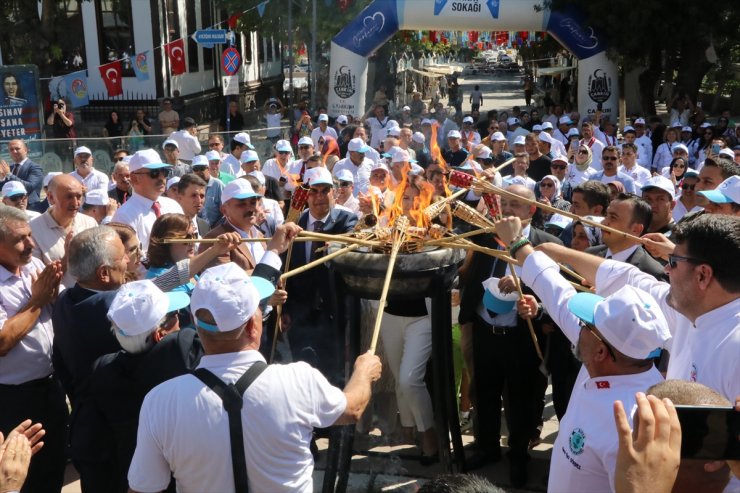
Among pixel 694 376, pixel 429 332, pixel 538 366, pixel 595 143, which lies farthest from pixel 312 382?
pixel 595 143

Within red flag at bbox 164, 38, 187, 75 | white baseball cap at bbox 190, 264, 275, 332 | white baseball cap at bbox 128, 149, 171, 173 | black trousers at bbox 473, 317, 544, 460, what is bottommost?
black trousers at bbox 473, 317, 544, 460

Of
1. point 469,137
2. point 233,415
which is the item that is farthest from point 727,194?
point 469,137

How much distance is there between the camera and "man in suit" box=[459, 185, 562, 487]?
5.13 m

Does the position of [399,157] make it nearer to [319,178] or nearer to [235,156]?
[235,156]

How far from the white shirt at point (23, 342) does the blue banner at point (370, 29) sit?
16037 mm

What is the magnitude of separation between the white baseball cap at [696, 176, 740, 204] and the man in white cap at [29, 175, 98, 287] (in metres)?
4.16

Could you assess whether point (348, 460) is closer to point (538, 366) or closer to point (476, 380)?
point (476, 380)

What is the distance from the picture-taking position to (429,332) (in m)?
5.17

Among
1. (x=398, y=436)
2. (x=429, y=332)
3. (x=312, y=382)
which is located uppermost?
(x=312, y=382)

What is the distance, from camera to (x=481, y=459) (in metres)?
5.30

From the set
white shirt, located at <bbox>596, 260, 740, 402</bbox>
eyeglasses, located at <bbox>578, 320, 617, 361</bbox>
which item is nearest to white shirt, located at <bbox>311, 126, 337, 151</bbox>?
white shirt, located at <bbox>596, 260, 740, 402</bbox>

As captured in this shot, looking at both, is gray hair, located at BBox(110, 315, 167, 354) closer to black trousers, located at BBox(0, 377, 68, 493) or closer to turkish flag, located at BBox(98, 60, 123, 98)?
black trousers, located at BBox(0, 377, 68, 493)

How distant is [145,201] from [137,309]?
3.15m

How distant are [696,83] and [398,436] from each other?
1945cm
